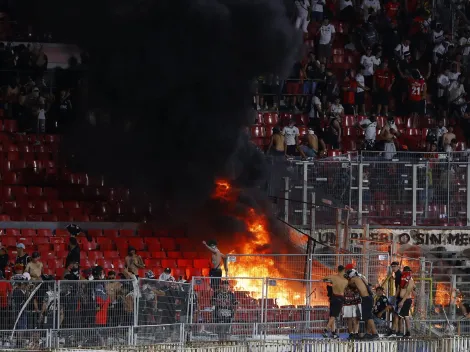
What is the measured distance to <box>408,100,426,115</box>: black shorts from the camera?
37.7 m

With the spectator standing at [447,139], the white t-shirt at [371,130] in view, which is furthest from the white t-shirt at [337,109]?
the spectator standing at [447,139]

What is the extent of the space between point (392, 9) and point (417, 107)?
3.48m

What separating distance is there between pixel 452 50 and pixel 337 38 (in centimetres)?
329

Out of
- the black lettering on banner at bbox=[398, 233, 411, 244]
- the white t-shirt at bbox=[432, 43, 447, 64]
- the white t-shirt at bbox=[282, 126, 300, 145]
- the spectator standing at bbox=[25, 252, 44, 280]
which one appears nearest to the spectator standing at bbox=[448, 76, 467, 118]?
the white t-shirt at bbox=[432, 43, 447, 64]

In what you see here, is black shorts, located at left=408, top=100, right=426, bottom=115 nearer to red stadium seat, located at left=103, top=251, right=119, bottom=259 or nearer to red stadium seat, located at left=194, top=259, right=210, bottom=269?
red stadium seat, located at left=194, top=259, right=210, bottom=269

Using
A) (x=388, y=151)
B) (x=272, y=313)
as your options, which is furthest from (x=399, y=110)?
(x=272, y=313)

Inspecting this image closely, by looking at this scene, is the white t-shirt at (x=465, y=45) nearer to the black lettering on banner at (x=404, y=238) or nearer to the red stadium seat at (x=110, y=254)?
the black lettering on banner at (x=404, y=238)

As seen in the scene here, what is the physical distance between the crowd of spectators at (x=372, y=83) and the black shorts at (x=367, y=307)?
795 centimetres

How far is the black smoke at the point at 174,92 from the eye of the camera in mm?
32781

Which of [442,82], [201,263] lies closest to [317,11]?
[442,82]

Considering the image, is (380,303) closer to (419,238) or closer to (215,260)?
(215,260)

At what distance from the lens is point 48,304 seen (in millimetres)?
24453

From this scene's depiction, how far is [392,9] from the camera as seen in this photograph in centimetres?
3988

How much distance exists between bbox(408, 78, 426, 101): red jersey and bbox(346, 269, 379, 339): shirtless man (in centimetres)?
1220
